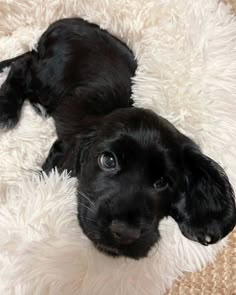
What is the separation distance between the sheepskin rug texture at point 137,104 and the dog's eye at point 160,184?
0.17m

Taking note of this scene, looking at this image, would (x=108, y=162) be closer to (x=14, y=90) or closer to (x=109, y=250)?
(x=109, y=250)

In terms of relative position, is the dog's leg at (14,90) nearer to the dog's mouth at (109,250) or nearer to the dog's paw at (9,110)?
the dog's paw at (9,110)

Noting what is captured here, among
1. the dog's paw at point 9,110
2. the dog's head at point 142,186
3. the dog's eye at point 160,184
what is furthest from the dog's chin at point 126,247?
the dog's paw at point 9,110

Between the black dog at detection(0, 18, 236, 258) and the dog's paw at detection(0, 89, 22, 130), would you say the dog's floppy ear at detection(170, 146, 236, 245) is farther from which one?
the dog's paw at detection(0, 89, 22, 130)

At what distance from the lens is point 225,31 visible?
5.78ft

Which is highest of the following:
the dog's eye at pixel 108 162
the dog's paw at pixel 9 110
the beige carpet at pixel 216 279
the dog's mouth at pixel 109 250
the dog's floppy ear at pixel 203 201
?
the dog's eye at pixel 108 162

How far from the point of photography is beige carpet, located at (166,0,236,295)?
165 cm

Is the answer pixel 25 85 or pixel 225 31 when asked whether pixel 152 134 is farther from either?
pixel 25 85

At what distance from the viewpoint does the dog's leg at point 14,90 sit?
1.83m

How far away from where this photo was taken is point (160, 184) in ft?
4.66

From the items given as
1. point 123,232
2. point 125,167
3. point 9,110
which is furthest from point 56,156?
point 123,232

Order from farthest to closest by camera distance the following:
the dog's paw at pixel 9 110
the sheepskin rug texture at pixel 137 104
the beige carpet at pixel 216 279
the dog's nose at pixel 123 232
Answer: the dog's paw at pixel 9 110, the beige carpet at pixel 216 279, the sheepskin rug texture at pixel 137 104, the dog's nose at pixel 123 232

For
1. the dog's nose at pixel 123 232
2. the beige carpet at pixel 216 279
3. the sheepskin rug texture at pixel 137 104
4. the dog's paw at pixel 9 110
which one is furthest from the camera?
the dog's paw at pixel 9 110

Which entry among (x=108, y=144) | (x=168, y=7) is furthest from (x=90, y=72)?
(x=108, y=144)
